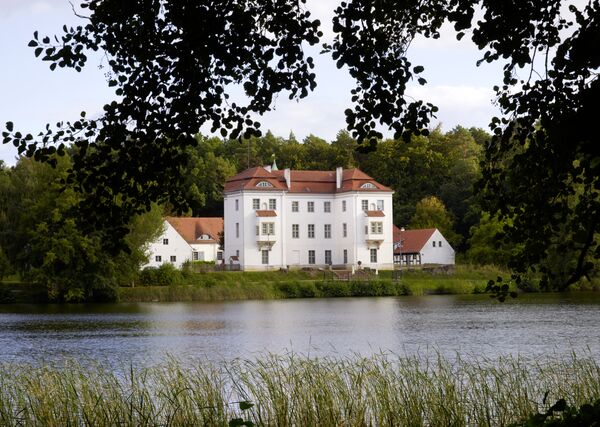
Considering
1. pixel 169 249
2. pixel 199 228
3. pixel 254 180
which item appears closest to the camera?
pixel 169 249

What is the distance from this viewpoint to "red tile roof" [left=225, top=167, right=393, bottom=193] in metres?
67.2

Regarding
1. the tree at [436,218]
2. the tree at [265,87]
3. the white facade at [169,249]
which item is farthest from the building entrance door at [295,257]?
the tree at [265,87]

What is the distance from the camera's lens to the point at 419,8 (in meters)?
7.48

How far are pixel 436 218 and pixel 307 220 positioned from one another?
946cm

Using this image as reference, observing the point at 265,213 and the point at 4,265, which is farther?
the point at 265,213

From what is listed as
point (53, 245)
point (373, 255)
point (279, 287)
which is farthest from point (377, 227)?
point (53, 245)

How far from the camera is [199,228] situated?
7506 cm

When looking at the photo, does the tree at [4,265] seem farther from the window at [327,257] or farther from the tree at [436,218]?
the tree at [436,218]

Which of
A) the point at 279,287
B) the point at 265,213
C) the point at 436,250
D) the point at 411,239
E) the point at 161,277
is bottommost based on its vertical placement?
the point at 279,287

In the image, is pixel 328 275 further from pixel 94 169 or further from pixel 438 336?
pixel 94 169

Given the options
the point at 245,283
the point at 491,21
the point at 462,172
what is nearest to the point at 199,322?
the point at 245,283

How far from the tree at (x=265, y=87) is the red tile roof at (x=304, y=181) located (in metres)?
59.4

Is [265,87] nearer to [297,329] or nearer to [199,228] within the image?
[297,329]

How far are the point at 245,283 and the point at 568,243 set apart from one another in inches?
1839
